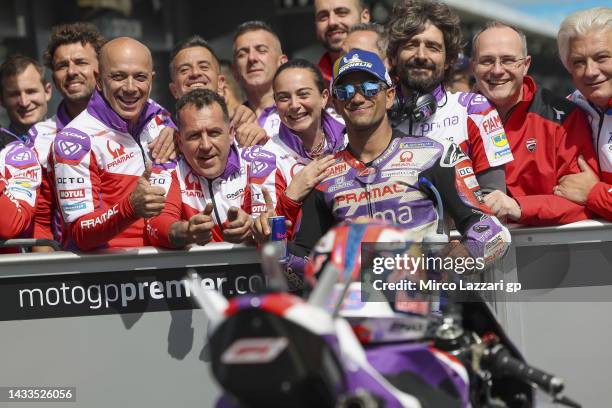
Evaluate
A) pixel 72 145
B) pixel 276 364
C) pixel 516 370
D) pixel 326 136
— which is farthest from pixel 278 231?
pixel 276 364

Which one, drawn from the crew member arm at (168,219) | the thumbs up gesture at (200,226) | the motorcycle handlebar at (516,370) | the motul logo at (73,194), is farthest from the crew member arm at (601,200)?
the motul logo at (73,194)

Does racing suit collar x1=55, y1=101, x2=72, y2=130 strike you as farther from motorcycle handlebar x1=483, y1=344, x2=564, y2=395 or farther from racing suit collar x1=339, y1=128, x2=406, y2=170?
motorcycle handlebar x1=483, y1=344, x2=564, y2=395

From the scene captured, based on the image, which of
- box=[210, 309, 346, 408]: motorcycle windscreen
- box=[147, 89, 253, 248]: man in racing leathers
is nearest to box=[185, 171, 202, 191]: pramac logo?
box=[147, 89, 253, 248]: man in racing leathers

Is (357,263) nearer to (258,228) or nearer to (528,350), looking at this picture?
(258,228)

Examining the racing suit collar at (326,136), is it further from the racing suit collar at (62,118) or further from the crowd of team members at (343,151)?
the racing suit collar at (62,118)

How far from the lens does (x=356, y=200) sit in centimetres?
484

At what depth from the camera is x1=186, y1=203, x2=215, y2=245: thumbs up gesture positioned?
509 cm

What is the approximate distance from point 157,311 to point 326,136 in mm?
1578

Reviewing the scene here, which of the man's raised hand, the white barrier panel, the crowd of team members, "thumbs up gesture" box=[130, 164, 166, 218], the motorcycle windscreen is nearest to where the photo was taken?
the motorcycle windscreen

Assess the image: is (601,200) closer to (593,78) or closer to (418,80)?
(593,78)

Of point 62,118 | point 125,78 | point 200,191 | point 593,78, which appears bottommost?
point 200,191

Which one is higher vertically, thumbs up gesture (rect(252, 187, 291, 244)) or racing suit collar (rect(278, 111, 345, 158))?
racing suit collar (rect(278, 111, 345, 158))

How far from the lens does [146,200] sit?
514 centimetres

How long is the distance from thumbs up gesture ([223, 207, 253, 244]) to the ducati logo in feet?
5.42
